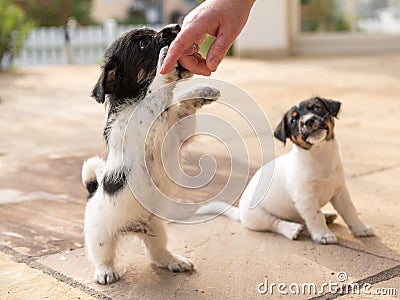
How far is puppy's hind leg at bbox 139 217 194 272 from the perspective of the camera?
296cm

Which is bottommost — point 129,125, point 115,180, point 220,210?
point 220,210

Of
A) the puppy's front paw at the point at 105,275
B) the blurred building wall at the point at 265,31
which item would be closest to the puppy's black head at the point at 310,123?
the puppy's front paw at the point at 105,275

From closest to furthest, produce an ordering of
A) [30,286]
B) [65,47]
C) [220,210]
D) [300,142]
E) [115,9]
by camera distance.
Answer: [30,286] → [300,142] → [220,210] → [65,47] → [115,9]

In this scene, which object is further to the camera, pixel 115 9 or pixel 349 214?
pixel 115 9

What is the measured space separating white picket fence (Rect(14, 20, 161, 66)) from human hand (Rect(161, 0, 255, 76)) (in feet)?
40.1

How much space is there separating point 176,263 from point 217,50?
2.98ft

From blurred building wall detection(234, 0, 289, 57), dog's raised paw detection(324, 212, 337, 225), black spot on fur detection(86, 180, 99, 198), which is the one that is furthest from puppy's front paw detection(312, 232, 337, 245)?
blurred building wall detection(234, 0, 289, 57)

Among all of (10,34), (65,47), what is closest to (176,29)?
(10,34)

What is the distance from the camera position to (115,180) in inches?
109

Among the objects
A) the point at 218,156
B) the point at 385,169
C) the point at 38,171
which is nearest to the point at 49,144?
the point at 38,171

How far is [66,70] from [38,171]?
7.06 metres

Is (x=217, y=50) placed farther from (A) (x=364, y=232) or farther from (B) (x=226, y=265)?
(A) (x=364, y=232)

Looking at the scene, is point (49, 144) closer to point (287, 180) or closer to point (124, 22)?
point (287, 180)

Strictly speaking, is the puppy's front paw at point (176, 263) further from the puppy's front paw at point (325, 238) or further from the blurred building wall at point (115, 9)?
the blurred building wall at point (115, 9)
